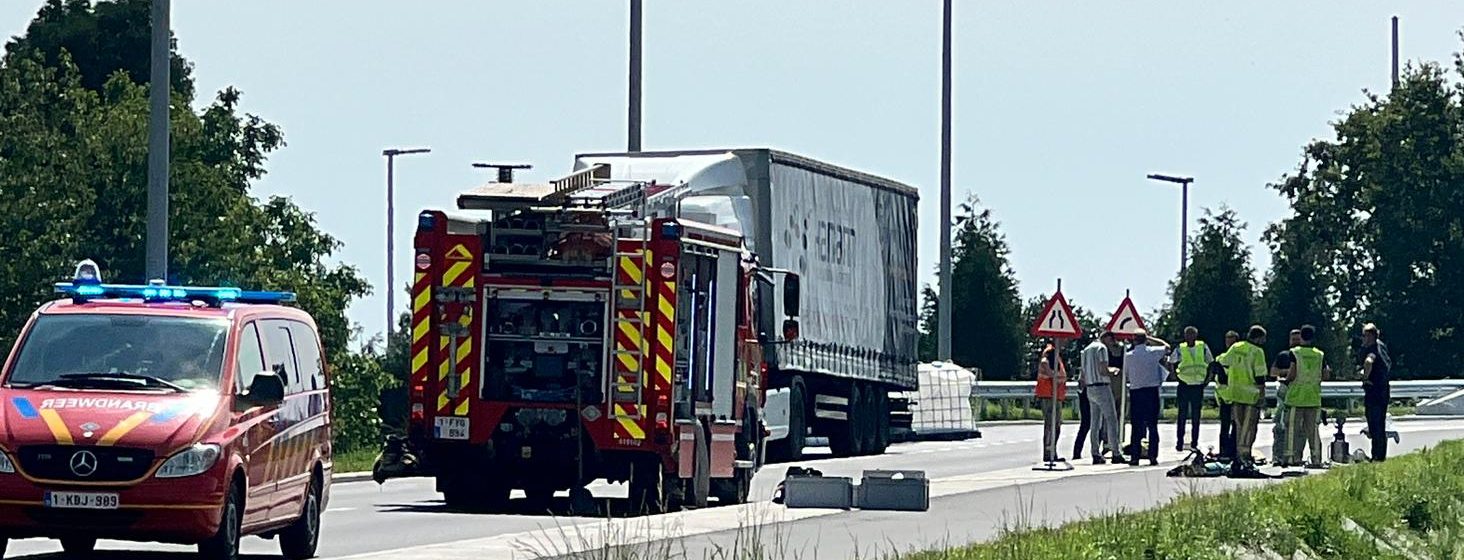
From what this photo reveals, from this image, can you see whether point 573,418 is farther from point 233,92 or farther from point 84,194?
point 233,92

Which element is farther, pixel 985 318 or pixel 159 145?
pixel 985 318

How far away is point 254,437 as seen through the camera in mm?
17391

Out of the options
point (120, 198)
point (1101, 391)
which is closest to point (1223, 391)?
point (1101, 391)

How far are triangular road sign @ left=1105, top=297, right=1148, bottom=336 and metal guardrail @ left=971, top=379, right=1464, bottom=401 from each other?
1848 centimetres

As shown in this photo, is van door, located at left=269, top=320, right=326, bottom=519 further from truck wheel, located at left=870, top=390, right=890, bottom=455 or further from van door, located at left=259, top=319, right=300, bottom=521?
truck wheel, located at left=870, top=390, right=890, bottom=455

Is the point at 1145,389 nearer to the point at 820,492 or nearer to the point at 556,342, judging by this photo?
the point at 820,492

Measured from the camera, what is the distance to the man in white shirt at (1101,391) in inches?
1321

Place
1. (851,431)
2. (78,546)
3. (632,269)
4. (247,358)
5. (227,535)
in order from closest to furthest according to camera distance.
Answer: (227,535)
(78,546)
(247,358)
(632,269)
(851,431)

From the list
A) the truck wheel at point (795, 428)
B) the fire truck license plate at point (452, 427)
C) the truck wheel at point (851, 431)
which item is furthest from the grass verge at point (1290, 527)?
the truck wheel at point (851, 431)

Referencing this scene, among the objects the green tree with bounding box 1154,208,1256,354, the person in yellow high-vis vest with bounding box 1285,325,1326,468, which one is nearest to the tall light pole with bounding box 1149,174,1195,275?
the green tree with bounding box 1154,208,1256,354

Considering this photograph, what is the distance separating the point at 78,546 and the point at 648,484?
7.69m

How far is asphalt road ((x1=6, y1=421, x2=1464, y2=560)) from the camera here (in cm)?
1856

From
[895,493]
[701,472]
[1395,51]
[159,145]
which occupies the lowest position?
[895,493]

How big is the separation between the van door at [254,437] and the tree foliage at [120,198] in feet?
88.1
